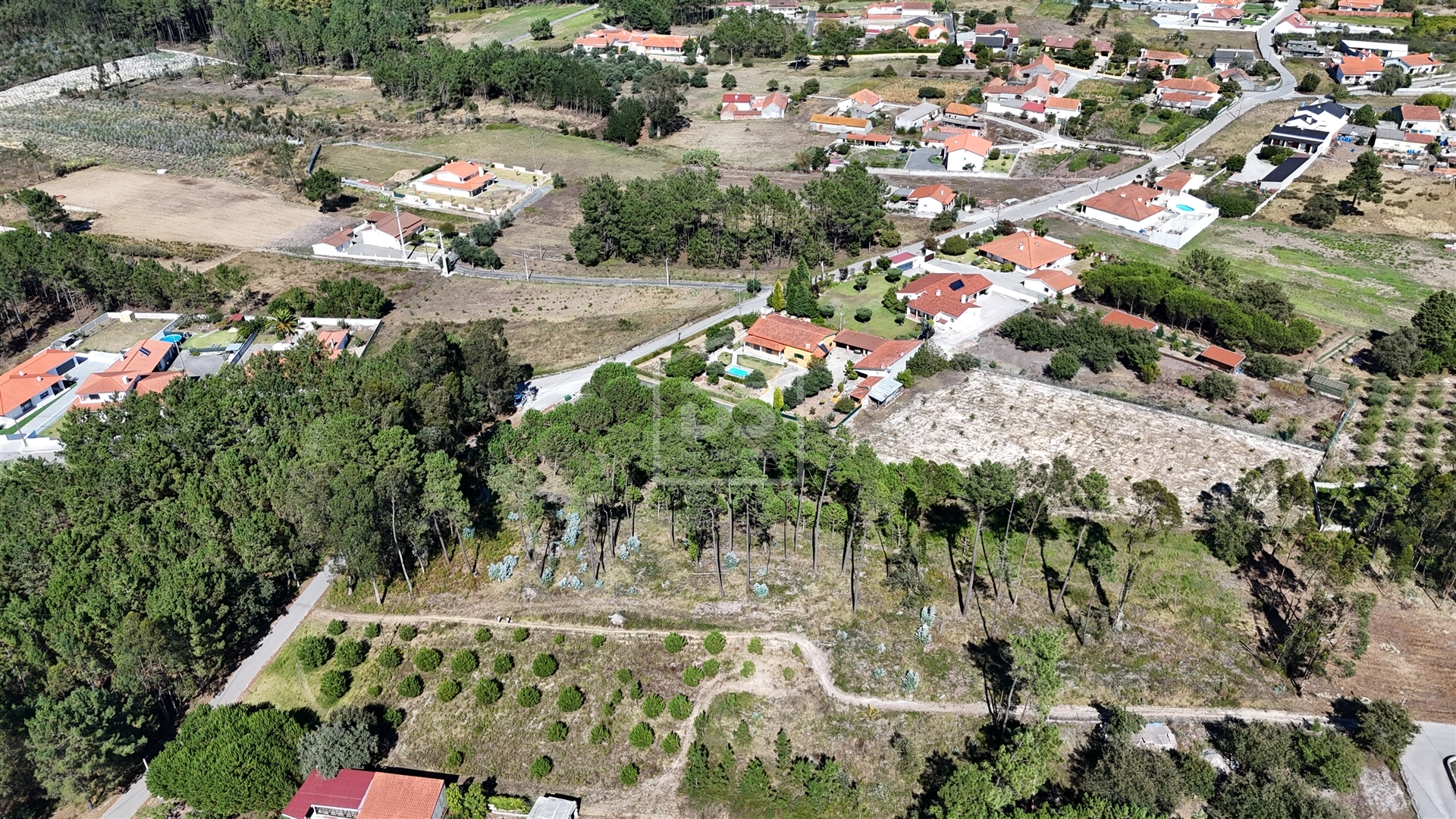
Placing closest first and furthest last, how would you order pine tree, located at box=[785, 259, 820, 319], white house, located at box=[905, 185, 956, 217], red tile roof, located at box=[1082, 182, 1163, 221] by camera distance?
pine tree, located at box=[785, 259, 820, 319] → red tile roof, located at box=[1082, 182, 1163, 221] → white house, located at box=[905, 185, 956, 217]

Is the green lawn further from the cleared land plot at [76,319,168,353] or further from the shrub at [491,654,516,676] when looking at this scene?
the cleared land plot at [76,319,168,353]

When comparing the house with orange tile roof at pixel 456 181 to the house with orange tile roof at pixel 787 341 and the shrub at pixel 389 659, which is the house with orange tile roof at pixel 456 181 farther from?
the shrub at pixel 389 659

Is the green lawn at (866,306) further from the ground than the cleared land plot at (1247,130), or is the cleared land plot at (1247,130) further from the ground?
the cleared land plot at (1247,130)

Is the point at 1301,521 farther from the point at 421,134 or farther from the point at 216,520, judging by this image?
the point at 421,134

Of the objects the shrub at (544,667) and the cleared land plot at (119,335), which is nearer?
the shrub at (544,667)

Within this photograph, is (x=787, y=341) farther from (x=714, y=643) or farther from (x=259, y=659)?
(x=259, y=659)

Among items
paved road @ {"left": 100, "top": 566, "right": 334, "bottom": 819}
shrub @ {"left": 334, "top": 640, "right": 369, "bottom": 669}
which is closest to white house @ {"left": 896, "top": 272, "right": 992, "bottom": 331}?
paved road @ {"left": 100, "top": 566, "right": 334, "bottom": 819}

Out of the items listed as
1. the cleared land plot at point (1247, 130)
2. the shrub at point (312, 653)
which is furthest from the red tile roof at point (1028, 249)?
the shrub at point (312, 653)

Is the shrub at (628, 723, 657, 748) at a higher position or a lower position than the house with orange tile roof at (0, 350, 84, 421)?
lower

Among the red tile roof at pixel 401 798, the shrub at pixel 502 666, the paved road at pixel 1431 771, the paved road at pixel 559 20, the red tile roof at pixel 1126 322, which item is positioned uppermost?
the paved road at pixel 559 20
